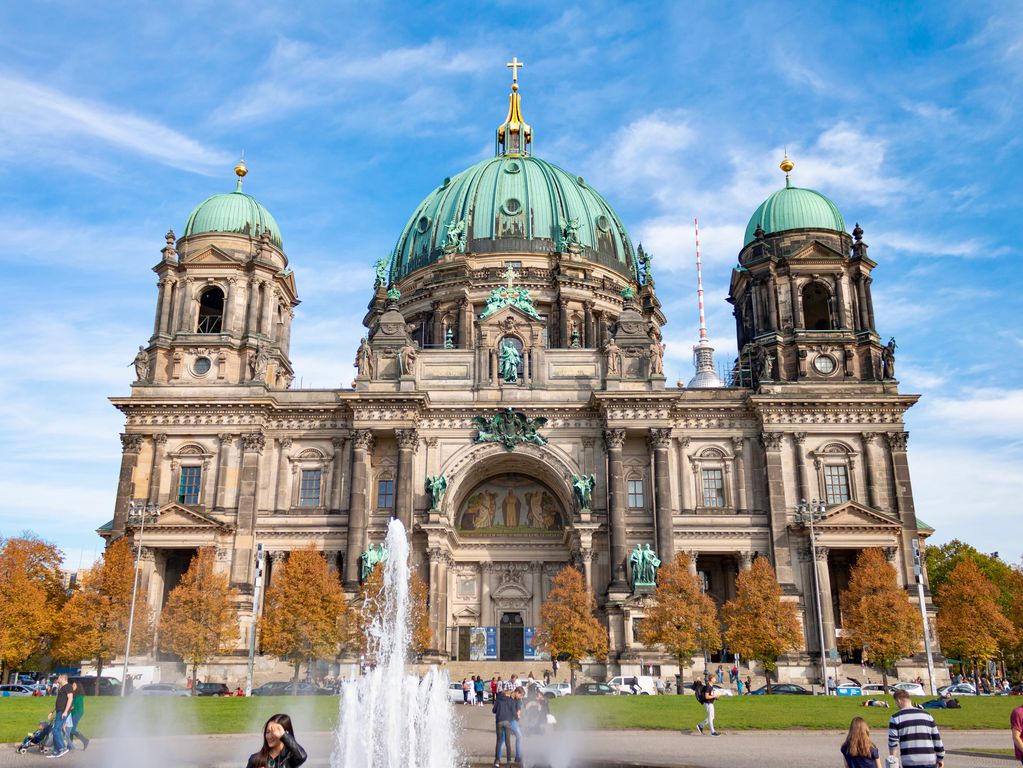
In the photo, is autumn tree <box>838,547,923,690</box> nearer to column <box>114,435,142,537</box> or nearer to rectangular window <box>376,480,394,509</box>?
rectangular window <box>376,480,394,509</box>

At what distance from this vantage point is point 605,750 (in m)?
22.4

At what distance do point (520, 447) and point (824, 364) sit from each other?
20.0 metres

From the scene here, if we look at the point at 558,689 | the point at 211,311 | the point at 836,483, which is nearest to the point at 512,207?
the point at 211,311

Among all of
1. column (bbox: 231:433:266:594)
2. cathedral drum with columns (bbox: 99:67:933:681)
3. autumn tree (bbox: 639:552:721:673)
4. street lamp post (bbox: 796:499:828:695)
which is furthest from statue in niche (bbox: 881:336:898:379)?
column (bbox: 231:433:266:594)

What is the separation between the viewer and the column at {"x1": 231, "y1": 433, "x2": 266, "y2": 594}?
54500mm

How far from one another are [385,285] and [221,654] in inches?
1314

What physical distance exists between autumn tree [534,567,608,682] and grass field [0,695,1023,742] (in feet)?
35.4

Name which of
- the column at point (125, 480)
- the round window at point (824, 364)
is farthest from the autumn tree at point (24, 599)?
the round window at point (824, 364)

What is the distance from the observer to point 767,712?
3072 cm

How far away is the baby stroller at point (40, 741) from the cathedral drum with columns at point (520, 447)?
29951 millimetres

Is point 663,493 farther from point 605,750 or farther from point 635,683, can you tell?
point 605,750

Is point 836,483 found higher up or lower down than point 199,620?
higher up

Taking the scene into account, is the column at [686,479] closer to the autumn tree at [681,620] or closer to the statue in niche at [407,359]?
the autumn tree at [681,620]

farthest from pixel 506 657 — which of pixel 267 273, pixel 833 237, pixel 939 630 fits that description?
pixel 833 237
